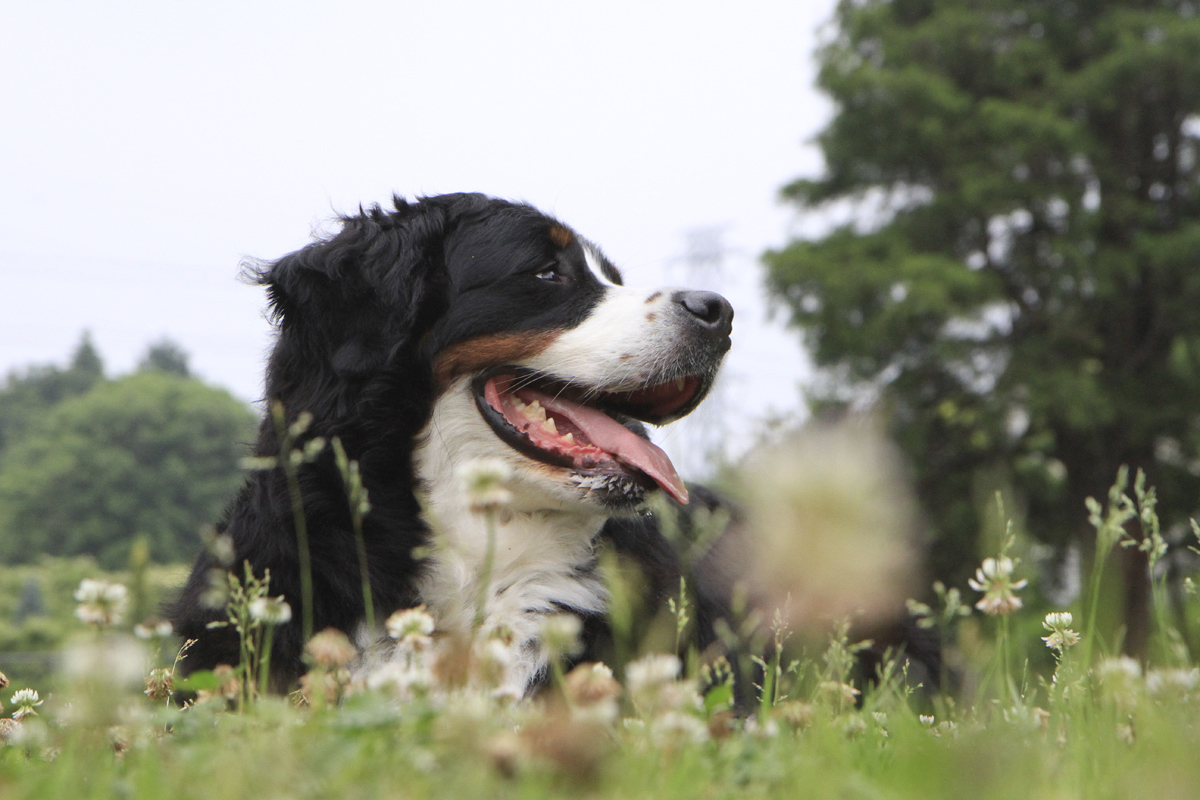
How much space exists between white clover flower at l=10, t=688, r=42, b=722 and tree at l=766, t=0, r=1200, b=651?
1416 cm

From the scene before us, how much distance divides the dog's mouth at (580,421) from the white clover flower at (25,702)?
140 cm

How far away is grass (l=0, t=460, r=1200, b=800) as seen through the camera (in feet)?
4.32

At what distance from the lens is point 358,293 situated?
3.47 meters

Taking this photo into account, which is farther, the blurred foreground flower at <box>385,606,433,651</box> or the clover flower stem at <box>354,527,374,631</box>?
the clover flower stem at <box>354,527,374,631</box>

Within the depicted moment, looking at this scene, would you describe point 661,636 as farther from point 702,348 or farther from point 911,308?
point 911,308

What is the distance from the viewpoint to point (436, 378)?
345cm

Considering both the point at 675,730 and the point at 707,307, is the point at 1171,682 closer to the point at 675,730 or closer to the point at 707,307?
the point at 675,730

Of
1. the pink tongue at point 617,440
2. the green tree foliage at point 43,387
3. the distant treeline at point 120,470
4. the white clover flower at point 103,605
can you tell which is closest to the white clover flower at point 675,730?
the white clover flower at point 103,605

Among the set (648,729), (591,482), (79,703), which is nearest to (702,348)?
(591,482)

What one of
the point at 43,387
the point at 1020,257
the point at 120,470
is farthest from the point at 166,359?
the point at 1020,257

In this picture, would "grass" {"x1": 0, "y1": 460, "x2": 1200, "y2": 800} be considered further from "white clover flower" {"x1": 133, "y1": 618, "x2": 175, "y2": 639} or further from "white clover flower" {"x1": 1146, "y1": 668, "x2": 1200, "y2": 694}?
"white clover flower" {"x1": 133, "y1": 618, "x2": 175, "y2": 639}

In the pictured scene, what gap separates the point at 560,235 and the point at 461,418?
0.71 metres

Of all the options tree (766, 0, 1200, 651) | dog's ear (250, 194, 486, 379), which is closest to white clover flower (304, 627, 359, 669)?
dog's ear (250, 194, 486, 379)

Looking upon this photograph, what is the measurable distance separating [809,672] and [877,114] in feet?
49.9
